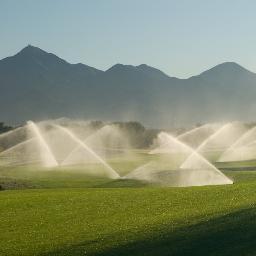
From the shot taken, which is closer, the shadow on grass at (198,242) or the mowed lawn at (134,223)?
the shadow on grass at (198,242)

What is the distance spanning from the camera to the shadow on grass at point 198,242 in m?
19.5

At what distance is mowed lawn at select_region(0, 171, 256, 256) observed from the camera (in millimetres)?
20594

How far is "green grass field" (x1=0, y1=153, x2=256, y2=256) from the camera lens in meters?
20.6

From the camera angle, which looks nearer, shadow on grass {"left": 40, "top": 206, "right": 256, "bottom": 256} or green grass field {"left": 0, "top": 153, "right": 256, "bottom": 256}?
shadow on grass {"left": 40, "top": 206, "right": 256, "bottom": 256}

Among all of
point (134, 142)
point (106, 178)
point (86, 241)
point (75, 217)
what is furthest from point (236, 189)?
point (134, 142)

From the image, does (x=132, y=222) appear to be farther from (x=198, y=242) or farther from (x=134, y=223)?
(x=198, y=242)

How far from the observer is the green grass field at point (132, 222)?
67.6 ft

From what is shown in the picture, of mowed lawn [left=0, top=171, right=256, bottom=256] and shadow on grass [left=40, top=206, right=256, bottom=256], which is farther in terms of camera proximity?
mowed lawn [left=0, top=171, right=256, bottom=256]

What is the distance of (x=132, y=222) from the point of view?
2506cm

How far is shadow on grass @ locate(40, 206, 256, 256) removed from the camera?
19547 mm

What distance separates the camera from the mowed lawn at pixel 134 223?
2059 centimetres

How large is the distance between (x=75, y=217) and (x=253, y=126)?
12950cm

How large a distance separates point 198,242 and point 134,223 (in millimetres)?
4617

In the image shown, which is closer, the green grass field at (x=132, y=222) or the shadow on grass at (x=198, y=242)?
the shadow on grass at (x=198, y=242)
